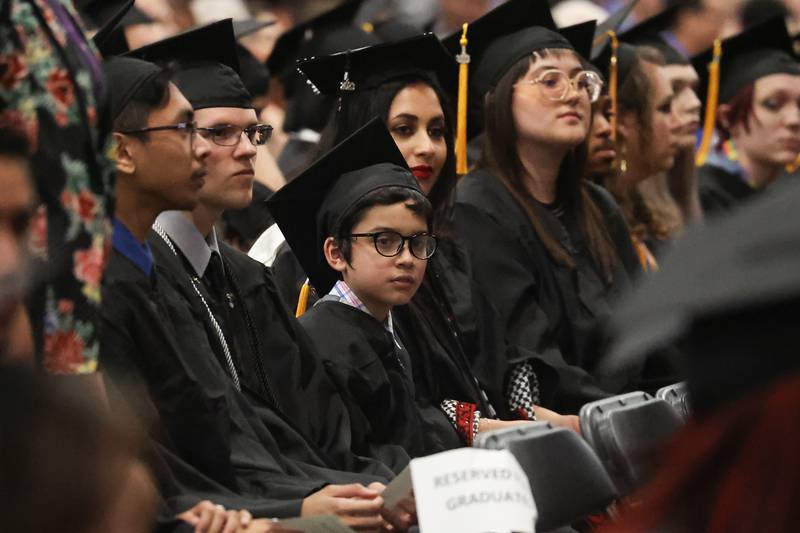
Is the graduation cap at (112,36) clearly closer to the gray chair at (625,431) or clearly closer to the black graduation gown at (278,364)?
the black graduation gown at (278,364)

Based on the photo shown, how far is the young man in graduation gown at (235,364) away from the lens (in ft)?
11.5

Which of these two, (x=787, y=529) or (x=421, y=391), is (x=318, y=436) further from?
(x=787, y=529)

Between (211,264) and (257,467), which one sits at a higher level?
(211,264)

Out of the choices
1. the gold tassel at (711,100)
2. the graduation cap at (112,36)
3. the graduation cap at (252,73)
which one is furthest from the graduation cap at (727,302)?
the gold tassel at (711,100)

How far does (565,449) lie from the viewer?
10.9 ft

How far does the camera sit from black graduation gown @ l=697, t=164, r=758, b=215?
25.9 ft

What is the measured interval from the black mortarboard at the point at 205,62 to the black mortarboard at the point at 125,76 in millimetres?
670

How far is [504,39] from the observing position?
5.95m

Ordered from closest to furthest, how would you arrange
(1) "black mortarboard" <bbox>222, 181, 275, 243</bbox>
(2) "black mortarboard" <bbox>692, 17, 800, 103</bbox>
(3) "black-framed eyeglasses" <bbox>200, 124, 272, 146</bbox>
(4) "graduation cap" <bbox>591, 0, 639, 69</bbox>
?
(3) "black-framed eyeglasses" <bbox>200, 124, 272, 146</bbox> < (1) "black mortarboard" <bbox>222, 181, 275, 243</bbox> < (4) "graduation cap" <bbox>591, 0, 639, 69</bbox> < (2) "black mortarboard" <bbox>692, 17, 800, 103</bbox>

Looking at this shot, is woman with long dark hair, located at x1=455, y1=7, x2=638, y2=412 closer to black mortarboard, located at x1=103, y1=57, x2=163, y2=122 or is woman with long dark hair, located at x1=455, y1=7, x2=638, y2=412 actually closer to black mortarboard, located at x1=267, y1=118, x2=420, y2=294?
black mortarboard, located at x1=267, y1=118, x2=420, y2=294

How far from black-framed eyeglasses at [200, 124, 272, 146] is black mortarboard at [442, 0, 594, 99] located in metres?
1.56

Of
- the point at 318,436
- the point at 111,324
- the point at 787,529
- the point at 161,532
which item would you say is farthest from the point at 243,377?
the point at 787,529

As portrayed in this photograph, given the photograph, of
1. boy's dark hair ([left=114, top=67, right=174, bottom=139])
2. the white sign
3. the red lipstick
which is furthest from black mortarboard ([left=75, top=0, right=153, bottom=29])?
the white sign

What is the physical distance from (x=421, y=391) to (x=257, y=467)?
117 cm
